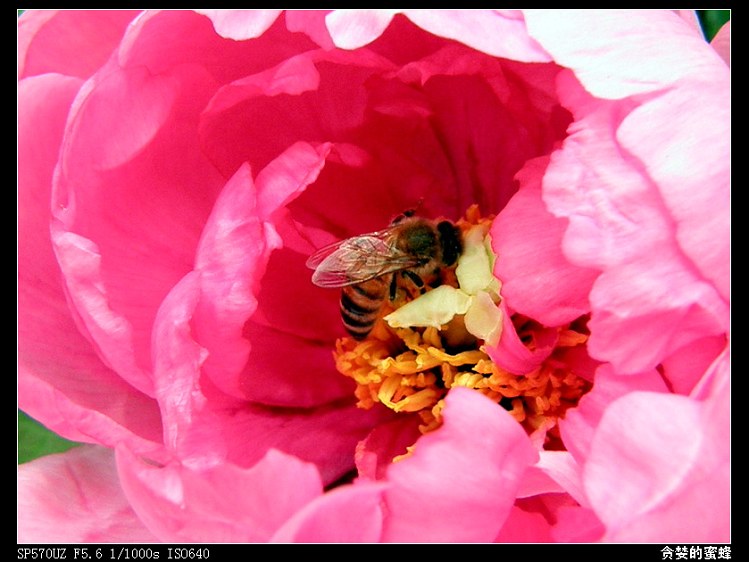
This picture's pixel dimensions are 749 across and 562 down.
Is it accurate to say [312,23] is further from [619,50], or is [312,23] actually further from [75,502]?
[75,502]

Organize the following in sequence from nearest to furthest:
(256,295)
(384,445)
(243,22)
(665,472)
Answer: (665,472) → (243,22) → (256,295) → (384,445)

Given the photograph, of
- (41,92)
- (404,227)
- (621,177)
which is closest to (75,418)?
(41,92)

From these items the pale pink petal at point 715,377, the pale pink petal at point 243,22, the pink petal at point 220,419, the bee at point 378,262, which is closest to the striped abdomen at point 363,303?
the bee at point 378,262

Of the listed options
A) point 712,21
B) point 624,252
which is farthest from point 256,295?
point 712,21

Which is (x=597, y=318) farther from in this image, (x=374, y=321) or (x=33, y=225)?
(x=33, y=225)

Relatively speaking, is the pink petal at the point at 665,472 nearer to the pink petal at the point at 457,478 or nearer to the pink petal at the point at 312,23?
the pink petal at the point at 457,478

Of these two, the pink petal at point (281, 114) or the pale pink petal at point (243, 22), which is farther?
the pink petal at point (281, 114)
